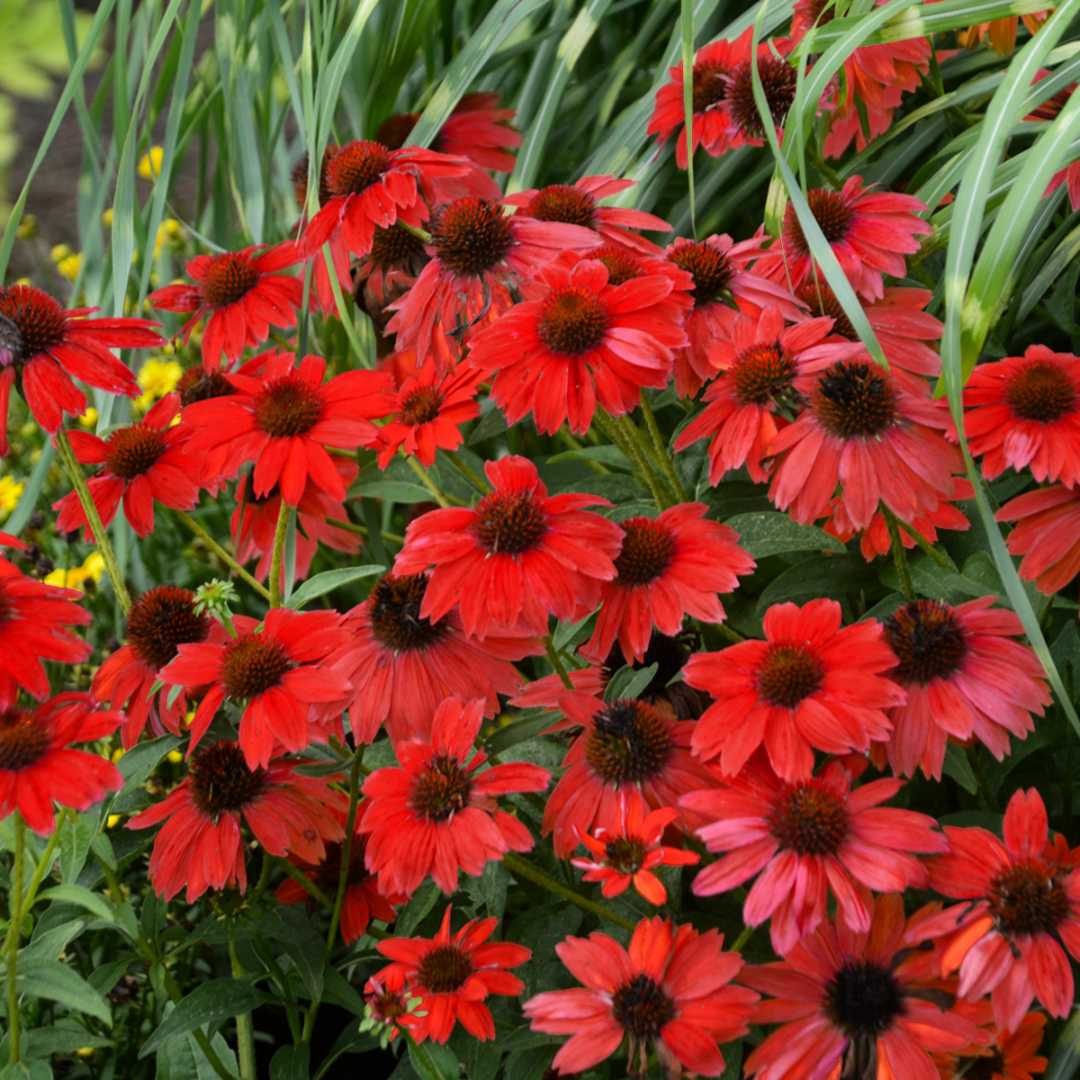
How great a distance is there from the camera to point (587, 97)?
1.61 meters

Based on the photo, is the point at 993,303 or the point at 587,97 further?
the point at 587,97

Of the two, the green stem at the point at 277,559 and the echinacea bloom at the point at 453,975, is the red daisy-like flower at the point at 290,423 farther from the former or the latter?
the echinacea bloom at the point at 453,975

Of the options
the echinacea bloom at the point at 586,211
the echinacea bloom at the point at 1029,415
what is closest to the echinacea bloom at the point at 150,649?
the echinacea bloom at the point at 586,211

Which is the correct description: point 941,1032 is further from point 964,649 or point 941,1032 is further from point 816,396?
point 816,396

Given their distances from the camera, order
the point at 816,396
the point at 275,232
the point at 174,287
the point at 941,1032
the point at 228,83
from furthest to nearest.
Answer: the point at 275,232 → the point at 228,83 → the point at 174,287 → the point at 816,396 → the point at 941,1032

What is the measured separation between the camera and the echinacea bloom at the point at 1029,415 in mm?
642

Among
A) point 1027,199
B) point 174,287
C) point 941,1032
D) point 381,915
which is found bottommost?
point 381,915

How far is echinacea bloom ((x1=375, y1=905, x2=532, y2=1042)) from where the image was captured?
59 centimetres

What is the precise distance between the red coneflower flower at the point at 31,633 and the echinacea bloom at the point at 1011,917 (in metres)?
0.47

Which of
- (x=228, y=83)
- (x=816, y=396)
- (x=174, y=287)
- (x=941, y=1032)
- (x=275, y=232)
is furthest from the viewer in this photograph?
(x=275, y=232)

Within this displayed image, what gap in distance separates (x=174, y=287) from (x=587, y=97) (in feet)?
2.90

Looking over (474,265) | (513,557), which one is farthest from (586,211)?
(513,557)

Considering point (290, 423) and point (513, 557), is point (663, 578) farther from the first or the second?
point (290, 423)

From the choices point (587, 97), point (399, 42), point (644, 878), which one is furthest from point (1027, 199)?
point (587, 97)
